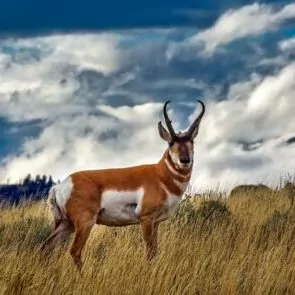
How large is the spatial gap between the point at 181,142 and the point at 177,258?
1372 millimetres

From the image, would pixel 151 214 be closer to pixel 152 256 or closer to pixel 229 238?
pixel 152 256

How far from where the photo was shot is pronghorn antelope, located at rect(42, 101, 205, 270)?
11.4 meters

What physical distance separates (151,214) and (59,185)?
120cm

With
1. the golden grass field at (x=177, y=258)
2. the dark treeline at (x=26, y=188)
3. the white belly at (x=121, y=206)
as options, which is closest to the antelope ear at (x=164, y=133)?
the white belly at (x=121, y=206)

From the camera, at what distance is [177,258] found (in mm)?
11039

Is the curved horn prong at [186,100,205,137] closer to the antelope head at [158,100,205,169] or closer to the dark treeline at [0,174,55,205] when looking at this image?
the antelope head at [158,100,205,169]

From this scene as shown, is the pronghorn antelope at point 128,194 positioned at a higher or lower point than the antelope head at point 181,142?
lower

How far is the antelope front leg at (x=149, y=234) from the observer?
11445 mm

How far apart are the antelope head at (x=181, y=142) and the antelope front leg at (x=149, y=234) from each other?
0.76 meters

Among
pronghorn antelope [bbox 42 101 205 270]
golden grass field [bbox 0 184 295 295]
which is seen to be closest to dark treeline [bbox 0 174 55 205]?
golden grass field [bbox 0 184 295 295]

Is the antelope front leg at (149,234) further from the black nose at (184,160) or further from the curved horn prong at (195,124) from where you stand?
the curved horn prong at (195,124)

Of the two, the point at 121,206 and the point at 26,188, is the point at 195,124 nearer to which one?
the point at 121,206

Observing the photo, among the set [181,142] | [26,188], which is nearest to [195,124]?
[181,142]

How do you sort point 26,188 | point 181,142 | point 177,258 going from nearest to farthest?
point 177,258
point 181,142
point 26,188
